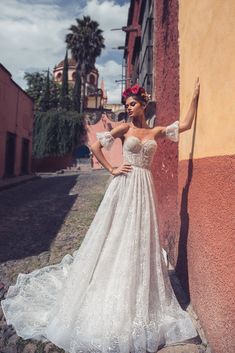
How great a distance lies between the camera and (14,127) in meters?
16.3

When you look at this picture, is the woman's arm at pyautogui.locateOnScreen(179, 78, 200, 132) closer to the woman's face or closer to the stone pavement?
the woman's face

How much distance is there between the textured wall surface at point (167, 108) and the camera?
4.39m

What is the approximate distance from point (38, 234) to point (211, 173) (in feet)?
14.9

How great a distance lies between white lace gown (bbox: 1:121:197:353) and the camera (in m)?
2.62

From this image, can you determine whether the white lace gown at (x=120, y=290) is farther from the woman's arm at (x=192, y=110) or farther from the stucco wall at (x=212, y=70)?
the stucco wall at (x=212, y=70)

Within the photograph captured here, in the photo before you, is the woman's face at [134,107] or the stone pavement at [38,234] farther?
the woman's face at [134,107]

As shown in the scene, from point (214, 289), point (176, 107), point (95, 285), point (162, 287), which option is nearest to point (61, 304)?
point (95, 285)

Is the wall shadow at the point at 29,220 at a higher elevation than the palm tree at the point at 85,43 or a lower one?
lower

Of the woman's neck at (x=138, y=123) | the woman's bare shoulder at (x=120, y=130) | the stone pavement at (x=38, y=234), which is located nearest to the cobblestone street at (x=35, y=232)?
the stone pavement at (x=38, y=234)

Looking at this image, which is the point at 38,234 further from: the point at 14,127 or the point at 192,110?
the point at 14,127

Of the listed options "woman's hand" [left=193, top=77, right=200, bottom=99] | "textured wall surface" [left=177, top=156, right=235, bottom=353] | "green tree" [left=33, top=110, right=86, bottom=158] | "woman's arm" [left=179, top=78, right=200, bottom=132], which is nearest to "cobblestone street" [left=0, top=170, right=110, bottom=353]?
"textured wall surface" [left=177, top=156, right=235, bottom=353]

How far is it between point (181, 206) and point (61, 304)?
5.14 feet

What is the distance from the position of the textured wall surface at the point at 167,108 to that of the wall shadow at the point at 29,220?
6.78 ft

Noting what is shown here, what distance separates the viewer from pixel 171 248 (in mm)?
4316
